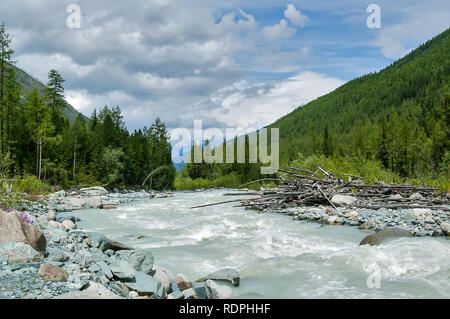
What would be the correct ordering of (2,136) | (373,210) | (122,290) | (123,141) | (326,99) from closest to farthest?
1. (122,290)
2. (373,210)
3. (2,136)
4. (123,141)
5. (326,99)

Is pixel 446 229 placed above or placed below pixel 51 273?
below

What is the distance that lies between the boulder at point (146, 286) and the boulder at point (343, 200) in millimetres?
11461

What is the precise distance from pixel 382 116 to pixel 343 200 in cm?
12138

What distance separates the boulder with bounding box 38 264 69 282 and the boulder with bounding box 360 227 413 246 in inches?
286

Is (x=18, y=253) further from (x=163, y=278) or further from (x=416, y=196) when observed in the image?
(x=416, y=196)

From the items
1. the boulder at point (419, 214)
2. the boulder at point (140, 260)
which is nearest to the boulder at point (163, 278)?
the boulder at point (140, 260)

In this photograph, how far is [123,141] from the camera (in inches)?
2135

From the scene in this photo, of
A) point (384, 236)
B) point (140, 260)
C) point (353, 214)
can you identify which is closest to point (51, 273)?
point (140, 260)

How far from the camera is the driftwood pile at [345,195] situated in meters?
14.2

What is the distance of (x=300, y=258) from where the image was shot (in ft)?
25.9

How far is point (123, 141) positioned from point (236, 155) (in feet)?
136
